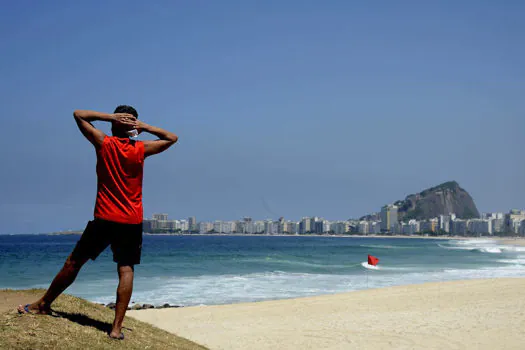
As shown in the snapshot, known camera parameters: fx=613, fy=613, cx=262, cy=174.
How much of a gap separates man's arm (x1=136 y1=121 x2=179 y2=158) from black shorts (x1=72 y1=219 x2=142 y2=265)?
557 millimetres

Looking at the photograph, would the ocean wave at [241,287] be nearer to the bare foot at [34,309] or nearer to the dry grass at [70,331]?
the dry grass at [70,331]

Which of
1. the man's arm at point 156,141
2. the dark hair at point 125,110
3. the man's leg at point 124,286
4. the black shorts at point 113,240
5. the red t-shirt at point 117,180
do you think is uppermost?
the dark hair at point 125,110

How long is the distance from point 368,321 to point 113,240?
9572 mm

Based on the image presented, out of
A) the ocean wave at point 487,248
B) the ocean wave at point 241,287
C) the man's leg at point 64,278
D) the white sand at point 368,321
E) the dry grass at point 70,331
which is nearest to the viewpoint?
the dry grass at point 70,331

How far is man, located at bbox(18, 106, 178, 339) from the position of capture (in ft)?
14.5

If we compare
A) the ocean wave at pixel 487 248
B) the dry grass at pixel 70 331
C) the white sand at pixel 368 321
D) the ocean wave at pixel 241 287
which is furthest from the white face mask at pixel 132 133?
the ocean wave at pixel 487 248

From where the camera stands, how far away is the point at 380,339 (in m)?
10.8

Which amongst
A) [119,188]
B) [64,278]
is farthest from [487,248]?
[119,188]

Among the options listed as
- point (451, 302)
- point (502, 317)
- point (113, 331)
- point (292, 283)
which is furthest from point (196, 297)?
point (113, 331)

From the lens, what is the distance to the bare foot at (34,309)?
4.83m

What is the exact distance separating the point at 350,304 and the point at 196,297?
709cm

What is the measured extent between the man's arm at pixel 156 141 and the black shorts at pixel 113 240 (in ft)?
1.83

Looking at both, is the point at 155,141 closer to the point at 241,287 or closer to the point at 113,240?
the point at 113,240

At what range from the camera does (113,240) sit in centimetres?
448
